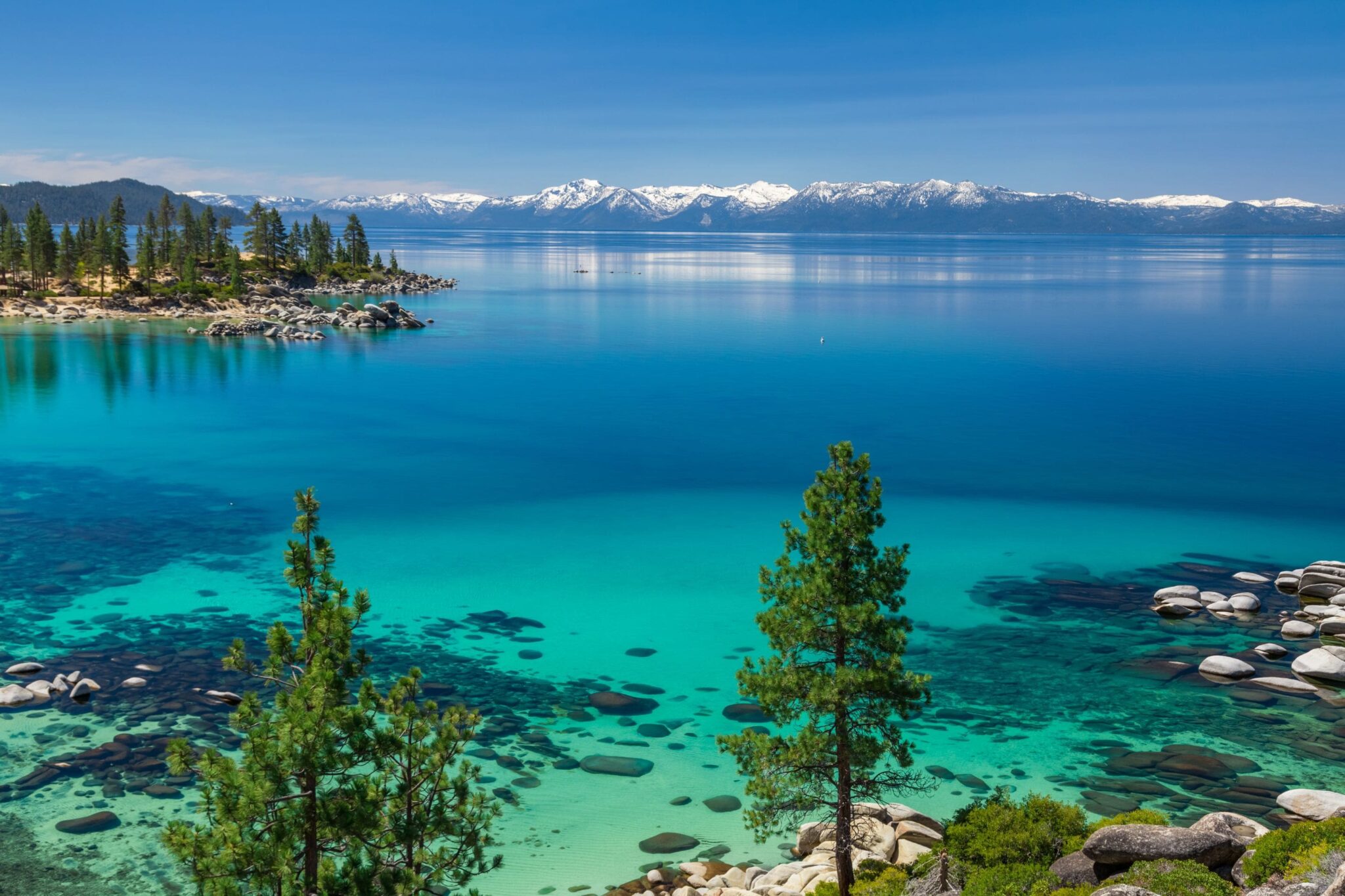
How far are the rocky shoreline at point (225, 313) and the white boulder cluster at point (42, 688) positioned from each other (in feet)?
372

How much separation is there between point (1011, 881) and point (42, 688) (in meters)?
30.9

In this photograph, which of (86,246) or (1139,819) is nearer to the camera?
(1139,819)

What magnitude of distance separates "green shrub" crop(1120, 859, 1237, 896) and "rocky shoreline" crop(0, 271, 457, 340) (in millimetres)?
139267

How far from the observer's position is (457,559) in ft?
165

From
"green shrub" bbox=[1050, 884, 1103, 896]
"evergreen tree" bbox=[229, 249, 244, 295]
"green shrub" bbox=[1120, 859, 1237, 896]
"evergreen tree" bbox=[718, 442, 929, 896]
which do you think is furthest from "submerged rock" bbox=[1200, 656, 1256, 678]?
"evergreen tree" bbox=[229, 249, 244, 295]

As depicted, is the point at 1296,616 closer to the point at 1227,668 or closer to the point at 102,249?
the point at 1227,668

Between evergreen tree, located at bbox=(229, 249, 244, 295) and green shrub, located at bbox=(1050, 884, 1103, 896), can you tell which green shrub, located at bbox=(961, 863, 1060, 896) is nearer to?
green shrub, located at bbox=(1050, 884, 1103, 896)

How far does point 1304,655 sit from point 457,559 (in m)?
36.5

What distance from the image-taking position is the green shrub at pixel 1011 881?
19.3 m

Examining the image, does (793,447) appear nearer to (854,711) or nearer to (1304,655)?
(1304,655)

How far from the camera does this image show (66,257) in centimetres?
16712

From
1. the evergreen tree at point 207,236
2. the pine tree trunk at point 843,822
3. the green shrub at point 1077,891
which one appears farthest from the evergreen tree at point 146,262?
the green shrub at point 1077,891

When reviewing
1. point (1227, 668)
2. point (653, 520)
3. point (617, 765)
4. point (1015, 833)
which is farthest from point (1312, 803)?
point (653, 520)

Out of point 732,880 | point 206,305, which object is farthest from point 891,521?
point 206,305
